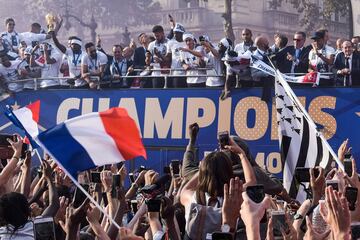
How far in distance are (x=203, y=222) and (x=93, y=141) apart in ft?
5.36

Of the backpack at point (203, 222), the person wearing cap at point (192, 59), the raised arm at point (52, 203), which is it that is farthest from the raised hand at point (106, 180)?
the person wearing cap at point (192, 59)

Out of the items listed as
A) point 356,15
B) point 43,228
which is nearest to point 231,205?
point 43,228

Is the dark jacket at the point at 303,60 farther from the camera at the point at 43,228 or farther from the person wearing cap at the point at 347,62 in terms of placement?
the camera at the point at 43,228

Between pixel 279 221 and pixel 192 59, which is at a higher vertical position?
pixel 192 59

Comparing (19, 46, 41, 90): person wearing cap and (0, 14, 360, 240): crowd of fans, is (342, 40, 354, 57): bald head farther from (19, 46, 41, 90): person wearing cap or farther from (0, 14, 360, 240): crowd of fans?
(19, 46, 41, 90): person wearing cap

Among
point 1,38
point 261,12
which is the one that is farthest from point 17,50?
point 261,12

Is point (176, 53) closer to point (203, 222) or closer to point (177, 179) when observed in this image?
point (177, 179)

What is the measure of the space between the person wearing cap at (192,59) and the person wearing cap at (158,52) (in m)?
0.49

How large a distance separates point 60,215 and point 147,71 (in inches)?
411

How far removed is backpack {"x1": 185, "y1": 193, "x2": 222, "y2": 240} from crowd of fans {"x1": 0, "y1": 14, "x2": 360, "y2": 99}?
362 inches

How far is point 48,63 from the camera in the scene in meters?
19.3

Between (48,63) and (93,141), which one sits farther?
(48,63)

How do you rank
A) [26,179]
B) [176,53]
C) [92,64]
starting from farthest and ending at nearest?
[92,64]
[176,53]
[26,179]

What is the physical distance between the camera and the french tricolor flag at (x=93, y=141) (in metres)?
7.84
